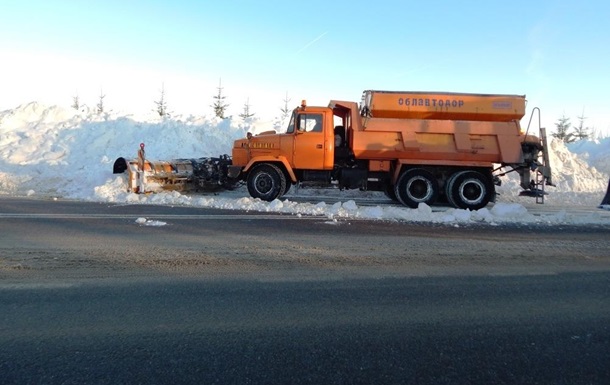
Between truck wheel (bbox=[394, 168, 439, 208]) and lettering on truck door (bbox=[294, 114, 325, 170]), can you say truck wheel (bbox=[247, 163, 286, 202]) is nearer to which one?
lettering on truck door (bbox=[294, 114, 325, 170])

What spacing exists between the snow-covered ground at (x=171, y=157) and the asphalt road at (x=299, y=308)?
2.93 meters

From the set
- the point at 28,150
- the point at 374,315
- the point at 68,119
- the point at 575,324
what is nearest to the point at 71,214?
the point at 374,315

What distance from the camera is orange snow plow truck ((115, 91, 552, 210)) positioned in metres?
12.2

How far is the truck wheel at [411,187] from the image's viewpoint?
1250cm

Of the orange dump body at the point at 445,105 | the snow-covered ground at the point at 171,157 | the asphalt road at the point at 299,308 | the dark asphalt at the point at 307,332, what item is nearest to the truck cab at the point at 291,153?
the snow-covered ground at the point at 171,157

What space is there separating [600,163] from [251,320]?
2293 centimetres

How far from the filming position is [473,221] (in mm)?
9906

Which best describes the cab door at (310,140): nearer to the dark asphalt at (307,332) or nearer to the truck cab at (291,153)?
the truck cab at (291,153)

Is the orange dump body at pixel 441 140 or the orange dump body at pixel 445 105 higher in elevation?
the orange dump body at pixel 445 105

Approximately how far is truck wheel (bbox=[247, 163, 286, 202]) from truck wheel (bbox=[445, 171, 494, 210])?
16.2 ft

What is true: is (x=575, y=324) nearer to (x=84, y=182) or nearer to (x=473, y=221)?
(x=473, y=221)

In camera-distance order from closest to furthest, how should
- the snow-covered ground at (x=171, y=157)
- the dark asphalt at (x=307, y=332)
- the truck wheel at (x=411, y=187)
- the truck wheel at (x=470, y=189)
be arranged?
the dark asphalt at (x=307, y=332) < the snow-covered ground at (x=171, y=157) < the truck wheel at (x=470, y=189) < the truck wheel at (x=411, y=187)

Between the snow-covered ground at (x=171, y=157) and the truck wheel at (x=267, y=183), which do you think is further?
the truck wheel at (x=267, y=183)

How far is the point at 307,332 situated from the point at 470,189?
32.7 feet
